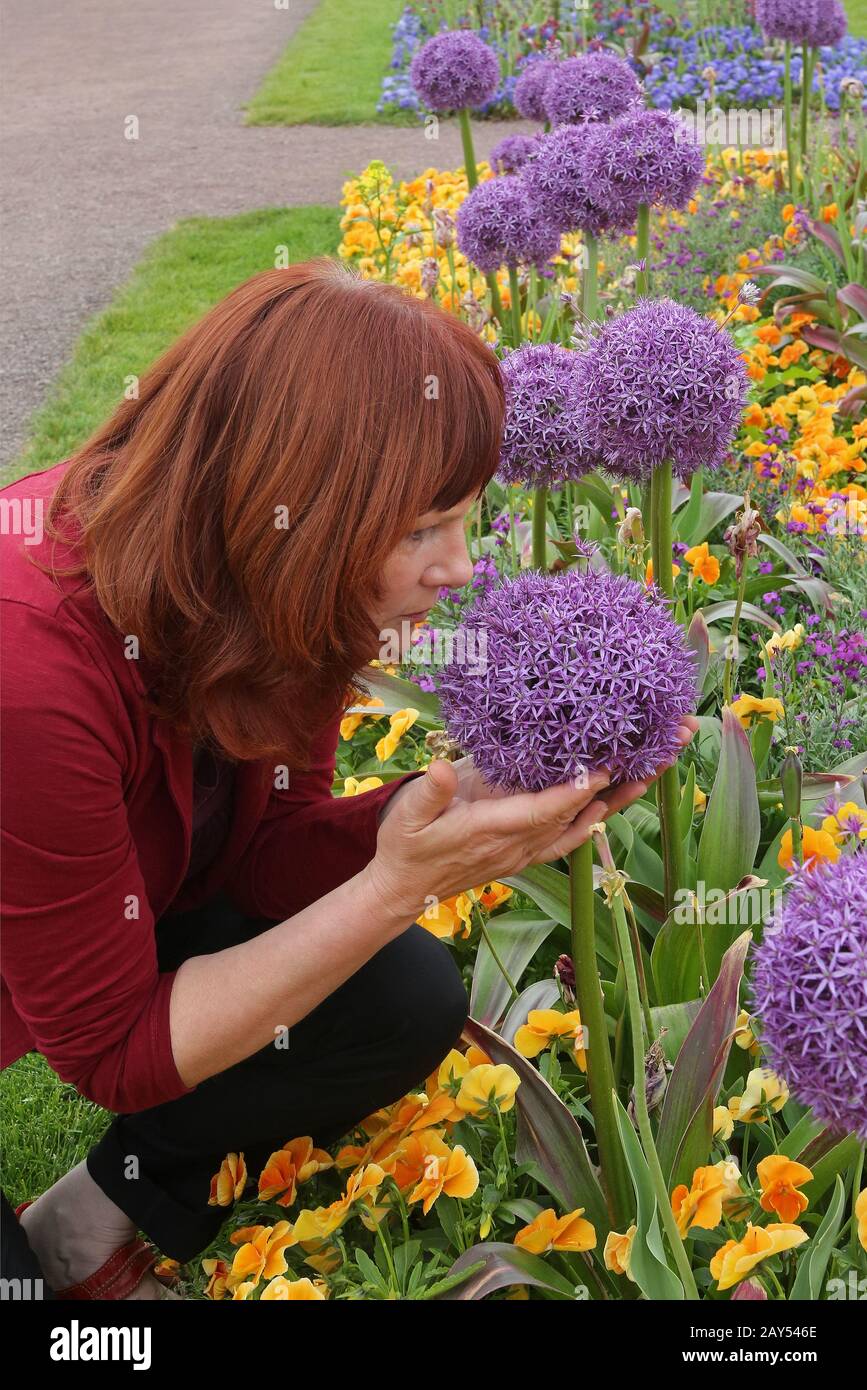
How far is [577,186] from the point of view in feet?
9.45

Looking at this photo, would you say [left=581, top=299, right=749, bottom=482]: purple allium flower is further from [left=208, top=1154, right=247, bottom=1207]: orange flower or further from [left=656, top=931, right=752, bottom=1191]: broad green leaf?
[left=208, top=1154, right=247, bottom=1207]: orange flower

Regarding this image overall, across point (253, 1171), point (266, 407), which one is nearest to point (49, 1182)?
point (253, 1171)

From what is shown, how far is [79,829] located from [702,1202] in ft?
2.88

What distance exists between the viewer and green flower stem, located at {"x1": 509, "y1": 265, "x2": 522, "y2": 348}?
334 cm

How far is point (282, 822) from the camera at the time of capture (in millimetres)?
2260

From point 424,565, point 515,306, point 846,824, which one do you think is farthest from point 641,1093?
point 515,306

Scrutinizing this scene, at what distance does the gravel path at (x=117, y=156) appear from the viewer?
610 cm

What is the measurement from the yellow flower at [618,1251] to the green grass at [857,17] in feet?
27.7

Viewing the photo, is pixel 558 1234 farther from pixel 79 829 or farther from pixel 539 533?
pixel 539 533

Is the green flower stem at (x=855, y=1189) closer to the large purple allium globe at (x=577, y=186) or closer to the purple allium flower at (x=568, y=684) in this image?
the purple allium flower at (x=568, y=684)

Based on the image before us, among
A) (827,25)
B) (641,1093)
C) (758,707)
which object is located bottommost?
(641,1093)

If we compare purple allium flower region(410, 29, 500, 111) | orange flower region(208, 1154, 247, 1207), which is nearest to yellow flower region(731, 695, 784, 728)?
orange flower region(208, 1154, 247, 1207)

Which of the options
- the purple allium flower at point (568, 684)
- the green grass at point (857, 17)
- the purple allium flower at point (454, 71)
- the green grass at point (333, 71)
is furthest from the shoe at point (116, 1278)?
the green grass at point (857, 17)
